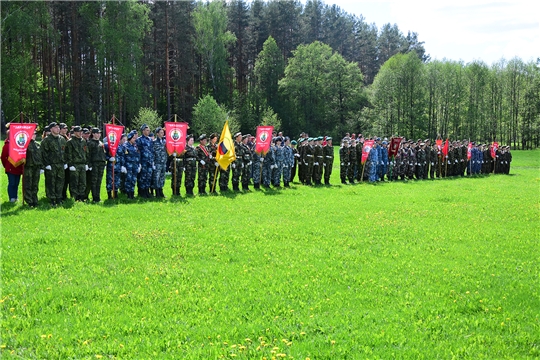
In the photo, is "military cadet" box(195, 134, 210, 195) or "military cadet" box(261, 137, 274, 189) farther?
"military cadet" box(261, 137, 274, 189)

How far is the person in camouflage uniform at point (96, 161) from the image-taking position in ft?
47.6

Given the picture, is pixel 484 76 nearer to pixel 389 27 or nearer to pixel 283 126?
pixel 389 27

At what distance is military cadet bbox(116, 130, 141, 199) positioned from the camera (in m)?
15.2

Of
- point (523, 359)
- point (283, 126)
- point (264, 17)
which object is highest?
point (264, 17)

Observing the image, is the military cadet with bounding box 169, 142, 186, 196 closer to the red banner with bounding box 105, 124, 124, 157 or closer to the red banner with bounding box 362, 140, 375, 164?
the red banner with bounding box 105, 124, 124, 157

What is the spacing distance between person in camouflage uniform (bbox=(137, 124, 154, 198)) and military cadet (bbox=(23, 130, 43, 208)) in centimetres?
321

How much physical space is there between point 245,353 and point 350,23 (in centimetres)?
9182

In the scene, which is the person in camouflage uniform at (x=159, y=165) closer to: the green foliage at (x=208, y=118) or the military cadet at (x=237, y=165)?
the military cadet at (x=237, y=165)

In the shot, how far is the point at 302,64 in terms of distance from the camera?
67.1 m

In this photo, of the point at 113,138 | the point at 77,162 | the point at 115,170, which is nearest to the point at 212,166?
the point at 115,170

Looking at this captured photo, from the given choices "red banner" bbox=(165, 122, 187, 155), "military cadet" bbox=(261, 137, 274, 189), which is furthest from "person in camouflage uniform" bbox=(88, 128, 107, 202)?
"military cadet" bbox=(261, 137, 274, 189)

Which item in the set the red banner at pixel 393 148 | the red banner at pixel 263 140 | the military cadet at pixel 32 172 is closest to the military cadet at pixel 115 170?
the military cadet at pixel 32 172

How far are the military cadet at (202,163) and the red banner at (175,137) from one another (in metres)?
0.87

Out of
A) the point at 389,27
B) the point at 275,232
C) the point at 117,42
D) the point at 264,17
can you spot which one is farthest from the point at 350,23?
the point at 275,232
